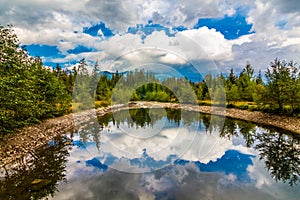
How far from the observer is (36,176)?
34.3ft

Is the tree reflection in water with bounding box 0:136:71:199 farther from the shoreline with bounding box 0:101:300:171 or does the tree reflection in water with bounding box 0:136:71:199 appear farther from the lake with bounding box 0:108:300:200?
the shoreline with bounding box 0:101:300:171

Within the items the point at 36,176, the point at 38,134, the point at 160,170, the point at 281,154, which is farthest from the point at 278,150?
the point at 38,134

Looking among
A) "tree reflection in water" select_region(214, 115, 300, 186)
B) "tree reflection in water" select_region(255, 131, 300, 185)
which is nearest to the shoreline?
"tree reflection in water" select_region(214, 115, 300, 186)

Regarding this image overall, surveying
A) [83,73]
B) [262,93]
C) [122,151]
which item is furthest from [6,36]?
Result: [83,73]

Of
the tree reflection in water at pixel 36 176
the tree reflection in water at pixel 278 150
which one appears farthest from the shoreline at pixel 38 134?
the tree reflection in water at pixel 278 150

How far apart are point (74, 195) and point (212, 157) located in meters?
8.79

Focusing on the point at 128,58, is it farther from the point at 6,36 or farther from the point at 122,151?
the point at 6,36

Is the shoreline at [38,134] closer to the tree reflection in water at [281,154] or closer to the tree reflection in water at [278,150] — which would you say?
the tree reflection in water at [278,150]

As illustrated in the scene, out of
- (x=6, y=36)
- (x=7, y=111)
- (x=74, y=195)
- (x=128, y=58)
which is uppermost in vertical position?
(x=6, y=36)

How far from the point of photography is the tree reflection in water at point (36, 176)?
29.2 feet

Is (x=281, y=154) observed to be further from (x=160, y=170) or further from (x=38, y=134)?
(x=38, y=134)

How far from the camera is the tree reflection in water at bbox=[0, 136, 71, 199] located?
890cm

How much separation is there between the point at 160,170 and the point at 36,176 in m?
6.21

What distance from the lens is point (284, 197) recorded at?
8.69 metres
